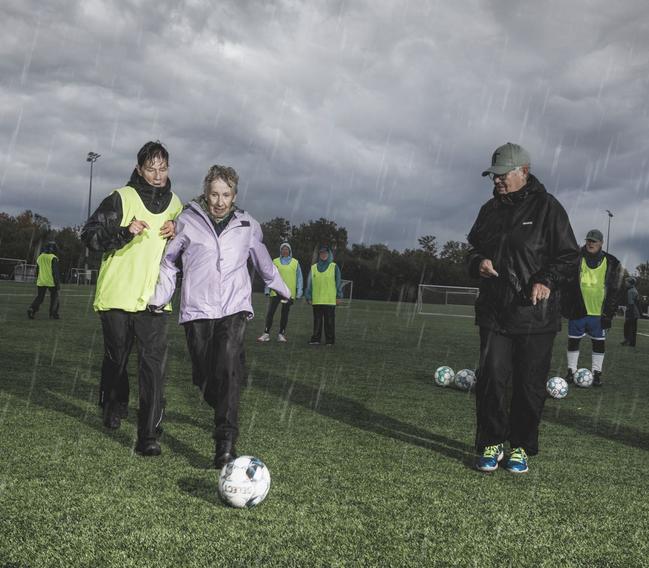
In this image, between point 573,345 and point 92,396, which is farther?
point 573,345

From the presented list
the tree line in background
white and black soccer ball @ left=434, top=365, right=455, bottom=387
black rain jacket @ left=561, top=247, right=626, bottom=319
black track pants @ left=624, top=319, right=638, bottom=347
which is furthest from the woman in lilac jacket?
the tree line in background

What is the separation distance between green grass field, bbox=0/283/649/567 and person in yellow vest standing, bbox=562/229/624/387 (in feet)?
5.22

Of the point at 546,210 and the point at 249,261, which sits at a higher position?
the point at 546,210

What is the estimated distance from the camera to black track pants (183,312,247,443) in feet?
14.4

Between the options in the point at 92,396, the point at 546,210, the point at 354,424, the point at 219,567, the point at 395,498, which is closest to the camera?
the point at 219,567

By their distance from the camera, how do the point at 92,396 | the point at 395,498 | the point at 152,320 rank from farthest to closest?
the point at 92,396, the point at 152,320, the point at 395,498

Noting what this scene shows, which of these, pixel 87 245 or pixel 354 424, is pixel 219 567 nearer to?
pixel 87 245

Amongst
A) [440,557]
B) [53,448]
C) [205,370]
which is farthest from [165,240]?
[440,557]

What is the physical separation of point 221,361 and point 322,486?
3.50ft

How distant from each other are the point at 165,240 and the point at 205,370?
1020 mm

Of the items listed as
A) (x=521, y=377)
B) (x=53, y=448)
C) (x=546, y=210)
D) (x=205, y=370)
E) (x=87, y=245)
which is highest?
(x=546, y=210)

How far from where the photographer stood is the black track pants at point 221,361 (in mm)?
4398

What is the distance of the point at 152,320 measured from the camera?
4.79m

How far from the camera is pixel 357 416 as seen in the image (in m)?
6.32
